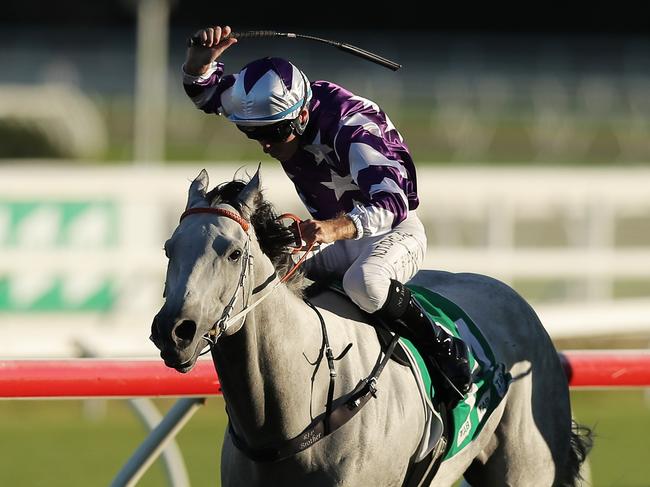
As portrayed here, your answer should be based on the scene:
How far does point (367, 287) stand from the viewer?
13.6 feet

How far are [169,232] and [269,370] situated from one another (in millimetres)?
6837

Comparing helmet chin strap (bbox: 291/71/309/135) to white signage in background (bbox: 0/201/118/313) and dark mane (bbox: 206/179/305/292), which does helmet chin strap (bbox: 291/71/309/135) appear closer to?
dark mane (bbox: 206/179/305/292)

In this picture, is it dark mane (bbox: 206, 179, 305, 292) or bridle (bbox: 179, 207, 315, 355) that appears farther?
dark mane (bbox: 206, 179, 305, 292)

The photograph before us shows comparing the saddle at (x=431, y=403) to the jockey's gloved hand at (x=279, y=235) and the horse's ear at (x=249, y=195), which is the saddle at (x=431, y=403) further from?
the horse's ear at (x=249, y=195)

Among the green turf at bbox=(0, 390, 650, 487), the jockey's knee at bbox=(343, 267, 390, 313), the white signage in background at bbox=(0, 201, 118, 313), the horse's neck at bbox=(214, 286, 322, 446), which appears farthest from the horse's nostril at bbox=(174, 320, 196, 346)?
the white signage in background at bbox=(0, 201, 118, 313)

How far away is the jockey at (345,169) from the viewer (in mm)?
4117

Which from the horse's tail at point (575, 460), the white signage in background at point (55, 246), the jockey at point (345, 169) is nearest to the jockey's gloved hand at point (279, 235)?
the jockey at point (345, 169)

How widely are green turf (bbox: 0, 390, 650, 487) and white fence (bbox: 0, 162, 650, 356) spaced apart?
→ 59cm

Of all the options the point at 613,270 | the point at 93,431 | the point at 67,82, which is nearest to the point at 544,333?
the point at 93,431

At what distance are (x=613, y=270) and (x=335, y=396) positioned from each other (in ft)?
25.4

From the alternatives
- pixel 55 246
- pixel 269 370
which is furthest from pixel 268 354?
pixel 55 246

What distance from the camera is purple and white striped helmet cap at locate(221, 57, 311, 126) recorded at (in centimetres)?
410

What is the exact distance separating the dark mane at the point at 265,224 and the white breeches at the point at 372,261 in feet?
1.19

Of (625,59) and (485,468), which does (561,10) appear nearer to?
(625,59)
